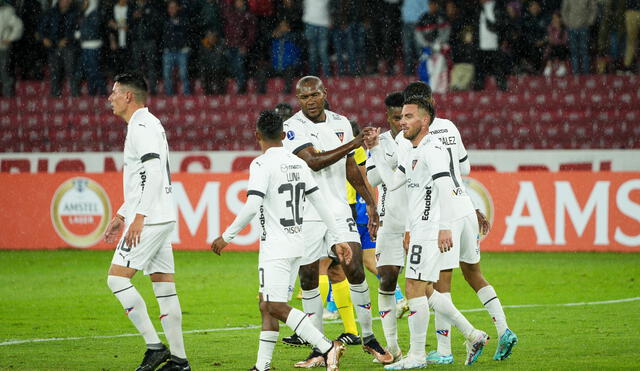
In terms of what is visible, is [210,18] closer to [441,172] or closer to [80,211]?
[80,211]

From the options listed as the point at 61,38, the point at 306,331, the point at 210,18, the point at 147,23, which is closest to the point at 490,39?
the point at 210,18

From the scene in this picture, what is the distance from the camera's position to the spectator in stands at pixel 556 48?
2127 cm

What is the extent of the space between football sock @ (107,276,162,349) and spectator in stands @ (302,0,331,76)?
537 inches

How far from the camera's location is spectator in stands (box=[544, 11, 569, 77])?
2127cm

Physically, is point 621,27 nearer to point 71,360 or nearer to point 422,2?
point 422,2

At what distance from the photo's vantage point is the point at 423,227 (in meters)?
8.12

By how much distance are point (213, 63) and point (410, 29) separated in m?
4.21

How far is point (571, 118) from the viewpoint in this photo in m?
21.7

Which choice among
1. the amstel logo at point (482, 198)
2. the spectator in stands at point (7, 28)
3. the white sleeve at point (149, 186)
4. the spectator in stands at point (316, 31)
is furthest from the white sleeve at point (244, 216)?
the spectator in stands at point (7, 28)

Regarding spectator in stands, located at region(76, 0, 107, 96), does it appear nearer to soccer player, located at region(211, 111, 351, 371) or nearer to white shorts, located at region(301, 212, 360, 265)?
white shorts, located at region(301, 212, 360, 265)

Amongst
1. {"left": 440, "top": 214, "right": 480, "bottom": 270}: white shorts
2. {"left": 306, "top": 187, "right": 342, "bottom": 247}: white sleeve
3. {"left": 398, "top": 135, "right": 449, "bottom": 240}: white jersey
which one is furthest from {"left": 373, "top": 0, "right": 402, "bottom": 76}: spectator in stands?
{"left": 306, "top": 187, "right": 342, "bottom": 247}: white sleeve

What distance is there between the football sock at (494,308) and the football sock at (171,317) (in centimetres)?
246

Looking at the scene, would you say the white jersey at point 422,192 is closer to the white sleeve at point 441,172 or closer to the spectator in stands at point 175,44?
the white sleeve at point 441,172

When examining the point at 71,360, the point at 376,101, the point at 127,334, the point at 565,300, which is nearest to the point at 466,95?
the point at 376,101
